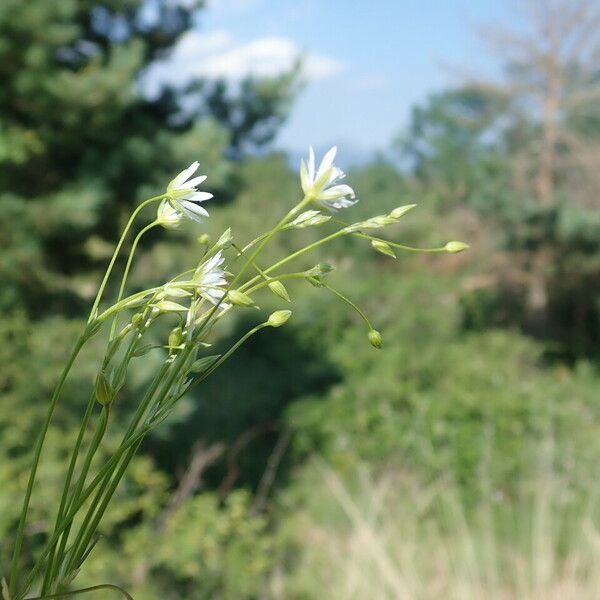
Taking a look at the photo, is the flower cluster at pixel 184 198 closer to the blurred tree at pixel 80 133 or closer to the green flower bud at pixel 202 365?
the green flower bud at pixel 202 365

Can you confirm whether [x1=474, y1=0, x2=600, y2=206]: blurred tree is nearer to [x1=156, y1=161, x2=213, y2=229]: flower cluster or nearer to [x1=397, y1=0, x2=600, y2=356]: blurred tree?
[x1=397, y1=0, x2=600, y2=356]: blurred tree

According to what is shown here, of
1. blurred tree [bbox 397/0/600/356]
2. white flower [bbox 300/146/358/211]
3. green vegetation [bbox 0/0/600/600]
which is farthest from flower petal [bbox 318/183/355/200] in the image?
blurred tree [bbox 397/0/600/356]

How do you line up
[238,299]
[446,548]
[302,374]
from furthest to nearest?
[302,374] < [446,548] < [238,299]

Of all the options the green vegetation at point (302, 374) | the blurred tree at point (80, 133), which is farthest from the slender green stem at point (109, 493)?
the blurred tree at point (80, 133)

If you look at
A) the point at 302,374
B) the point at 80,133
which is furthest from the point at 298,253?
the point at 302,374

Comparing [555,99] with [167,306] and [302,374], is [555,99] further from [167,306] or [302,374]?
[167,306]

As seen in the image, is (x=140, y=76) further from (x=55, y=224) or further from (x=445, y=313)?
(x=445, y=313)
